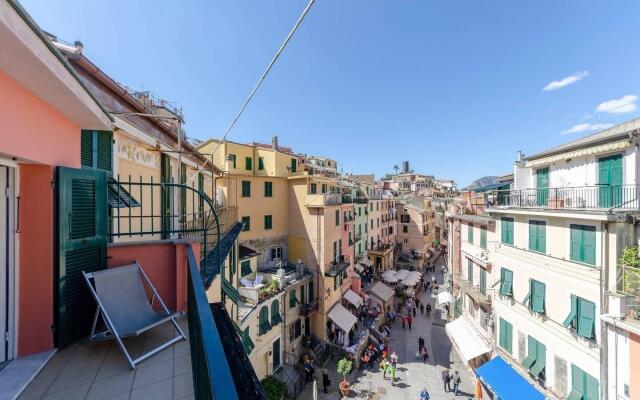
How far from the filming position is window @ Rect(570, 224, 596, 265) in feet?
34.3

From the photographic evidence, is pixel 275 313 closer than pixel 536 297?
No

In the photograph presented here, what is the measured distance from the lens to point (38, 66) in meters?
2.71

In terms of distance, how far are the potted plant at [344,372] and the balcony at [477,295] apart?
9.54 metres

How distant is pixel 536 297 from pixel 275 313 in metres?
14.0

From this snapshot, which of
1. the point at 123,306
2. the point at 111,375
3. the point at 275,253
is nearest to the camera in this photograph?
the point at 111,375

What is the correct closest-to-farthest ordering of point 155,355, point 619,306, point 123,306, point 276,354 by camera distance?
point 155,355, point 123,306, point 619,306, point 276,354

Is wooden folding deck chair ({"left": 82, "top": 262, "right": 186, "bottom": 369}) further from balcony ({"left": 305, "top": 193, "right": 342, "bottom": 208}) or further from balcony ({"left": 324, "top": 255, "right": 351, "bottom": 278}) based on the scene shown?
balcony ({"left": 324, "top": 255, "right": 351, "bottom": 278})

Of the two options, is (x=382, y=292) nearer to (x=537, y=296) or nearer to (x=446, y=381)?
(x=446, y=381)

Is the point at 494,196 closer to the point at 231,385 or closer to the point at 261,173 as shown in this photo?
the point at 261,173

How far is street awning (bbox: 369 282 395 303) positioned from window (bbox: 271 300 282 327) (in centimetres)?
1484

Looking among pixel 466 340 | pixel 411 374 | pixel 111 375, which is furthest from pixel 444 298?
pixel 111 375

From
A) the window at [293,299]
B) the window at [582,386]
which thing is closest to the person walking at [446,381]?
the window at [582,386]

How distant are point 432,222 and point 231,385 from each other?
5465 cm

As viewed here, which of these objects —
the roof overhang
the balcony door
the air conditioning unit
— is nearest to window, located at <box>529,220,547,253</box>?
the air conditioning unit
